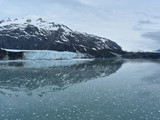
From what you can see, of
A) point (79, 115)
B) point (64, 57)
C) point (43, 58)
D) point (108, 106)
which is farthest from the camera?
point (64, 57)

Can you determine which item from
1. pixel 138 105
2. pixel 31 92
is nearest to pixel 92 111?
pixel 138 105

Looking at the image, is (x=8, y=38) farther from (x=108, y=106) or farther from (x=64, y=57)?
(x=108, y=106)

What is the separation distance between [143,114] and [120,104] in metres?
2.84

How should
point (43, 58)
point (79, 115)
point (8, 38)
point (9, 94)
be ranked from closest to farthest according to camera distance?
point (79, 115)
point (9, 94)
point (43, 58)
point (8, 38)

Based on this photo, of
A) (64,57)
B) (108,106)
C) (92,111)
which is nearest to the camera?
(92,111)

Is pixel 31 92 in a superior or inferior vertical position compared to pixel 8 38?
inferior

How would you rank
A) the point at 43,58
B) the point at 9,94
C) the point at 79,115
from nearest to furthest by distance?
1. the point at 79,115
2. the point at 9,94
3. the point at 43,58

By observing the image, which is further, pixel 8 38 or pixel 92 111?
pixel 8 38

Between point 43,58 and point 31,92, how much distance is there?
85.8 m

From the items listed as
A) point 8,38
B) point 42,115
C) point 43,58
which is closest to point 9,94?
point 42,115

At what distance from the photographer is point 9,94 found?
21469 millimetres

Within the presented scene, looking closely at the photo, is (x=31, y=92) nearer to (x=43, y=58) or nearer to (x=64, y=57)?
(x=43, y=58)

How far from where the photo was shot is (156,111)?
16.1 m

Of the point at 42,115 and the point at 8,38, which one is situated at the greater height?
the point at 8,38
